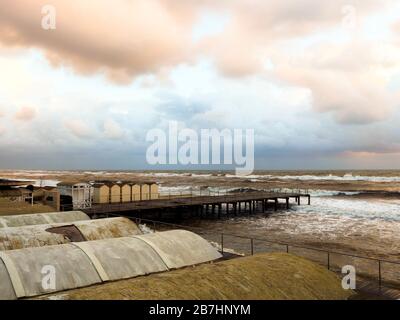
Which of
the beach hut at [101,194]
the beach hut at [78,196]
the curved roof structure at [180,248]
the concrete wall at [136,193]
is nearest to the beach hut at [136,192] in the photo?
the concrete wall at [136,193]

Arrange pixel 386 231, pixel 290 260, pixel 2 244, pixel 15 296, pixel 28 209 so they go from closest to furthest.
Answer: pixel 15 296
pixel 290 260
pixel 2 244
pixel 28 209
pixel 386 231

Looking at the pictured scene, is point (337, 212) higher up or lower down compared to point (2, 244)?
lower down

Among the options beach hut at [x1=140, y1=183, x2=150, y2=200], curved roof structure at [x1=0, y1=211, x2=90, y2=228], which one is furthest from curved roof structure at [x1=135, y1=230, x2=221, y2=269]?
beach hut at [x1=140, y1=183, x2=150, y2=200]

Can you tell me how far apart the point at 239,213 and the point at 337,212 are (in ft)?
43.2

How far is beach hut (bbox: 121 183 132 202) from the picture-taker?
42.0m

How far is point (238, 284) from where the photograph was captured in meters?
9.23

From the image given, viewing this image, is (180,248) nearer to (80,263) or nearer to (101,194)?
(80,263)

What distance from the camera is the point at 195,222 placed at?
39594 millimetres

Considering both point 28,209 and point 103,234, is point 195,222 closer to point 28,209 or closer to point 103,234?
point 28,209

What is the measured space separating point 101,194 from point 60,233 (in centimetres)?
2396

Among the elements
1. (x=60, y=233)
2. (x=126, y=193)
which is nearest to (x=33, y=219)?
(x=60, y=233)

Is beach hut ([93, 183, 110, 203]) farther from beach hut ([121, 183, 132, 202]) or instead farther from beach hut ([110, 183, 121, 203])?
beach hut ([121, 183, 132, 202])
